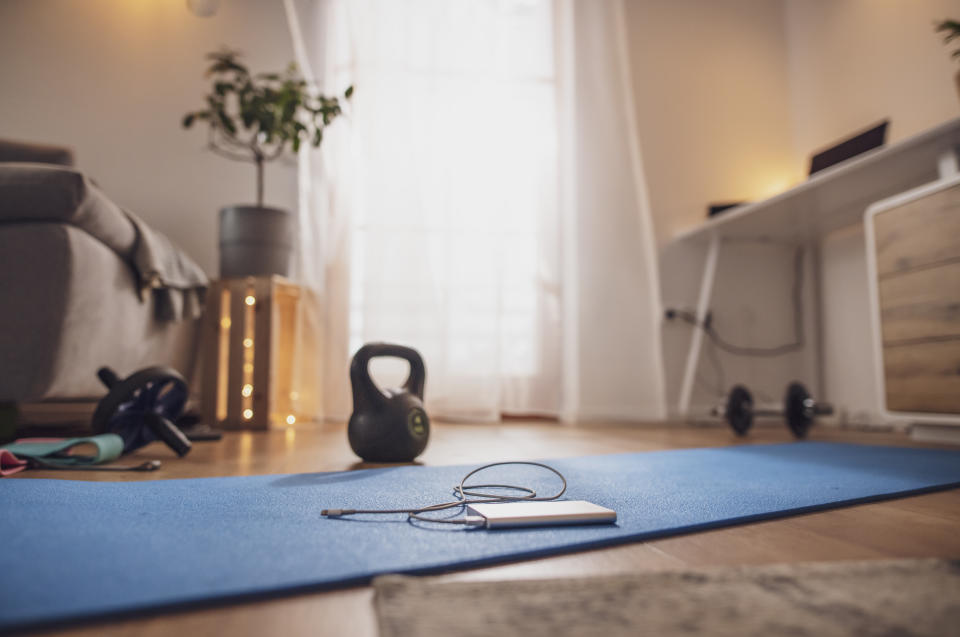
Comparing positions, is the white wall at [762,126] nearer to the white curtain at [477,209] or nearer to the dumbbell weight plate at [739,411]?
the white curtain at [477,209]

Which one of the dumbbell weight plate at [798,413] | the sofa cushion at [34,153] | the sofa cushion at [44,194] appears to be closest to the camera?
the sofa cushion at [44,194]

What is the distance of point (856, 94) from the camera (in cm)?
255

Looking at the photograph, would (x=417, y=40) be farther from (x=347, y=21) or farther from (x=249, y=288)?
(x=249, y=288)

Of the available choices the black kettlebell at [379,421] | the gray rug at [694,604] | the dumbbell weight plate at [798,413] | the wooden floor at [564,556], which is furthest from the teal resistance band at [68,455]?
the dumbbell weight plate at [798,413]

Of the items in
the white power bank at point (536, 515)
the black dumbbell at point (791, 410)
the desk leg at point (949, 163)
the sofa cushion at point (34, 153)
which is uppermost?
the sofa cushion at point (34, 153)

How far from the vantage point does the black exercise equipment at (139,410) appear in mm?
1309

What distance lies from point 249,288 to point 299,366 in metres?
0.38

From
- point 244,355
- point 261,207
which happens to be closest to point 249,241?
point 261,207

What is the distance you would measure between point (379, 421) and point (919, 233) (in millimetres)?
1533

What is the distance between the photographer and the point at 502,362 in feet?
8.41

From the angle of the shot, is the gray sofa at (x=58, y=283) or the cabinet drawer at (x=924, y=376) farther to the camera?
the cabinet drawer at (x=924, y=376)

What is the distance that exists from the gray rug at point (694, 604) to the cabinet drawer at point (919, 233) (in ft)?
4.72

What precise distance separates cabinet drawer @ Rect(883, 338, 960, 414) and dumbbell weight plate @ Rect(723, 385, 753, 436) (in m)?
0.39

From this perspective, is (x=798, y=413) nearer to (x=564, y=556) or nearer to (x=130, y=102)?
(x=564, y=556)
